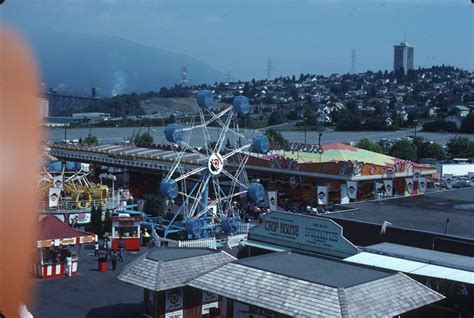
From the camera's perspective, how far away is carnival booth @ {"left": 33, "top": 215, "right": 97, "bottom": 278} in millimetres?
16906

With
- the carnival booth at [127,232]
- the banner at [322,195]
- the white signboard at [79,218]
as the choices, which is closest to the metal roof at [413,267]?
the carnival booth at [127,232]

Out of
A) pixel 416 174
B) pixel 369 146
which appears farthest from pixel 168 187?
pixel 369 146

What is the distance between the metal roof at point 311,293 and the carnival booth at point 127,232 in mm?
8884

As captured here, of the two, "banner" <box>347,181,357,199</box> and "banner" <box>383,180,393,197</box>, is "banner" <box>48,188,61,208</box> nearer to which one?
"banner" <box>347,181,357,199</box>

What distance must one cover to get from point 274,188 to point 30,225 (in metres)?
28.9

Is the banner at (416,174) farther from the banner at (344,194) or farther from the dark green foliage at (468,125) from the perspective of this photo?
the dark green foliage at (468,125)

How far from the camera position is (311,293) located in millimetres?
10531

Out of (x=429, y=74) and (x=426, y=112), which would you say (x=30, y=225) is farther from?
(x=429, y=74)

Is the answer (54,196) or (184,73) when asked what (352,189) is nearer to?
(54,196)

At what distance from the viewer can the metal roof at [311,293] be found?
10.2 m

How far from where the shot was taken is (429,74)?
193000mm

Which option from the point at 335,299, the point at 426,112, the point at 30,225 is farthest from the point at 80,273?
the point at 426,112

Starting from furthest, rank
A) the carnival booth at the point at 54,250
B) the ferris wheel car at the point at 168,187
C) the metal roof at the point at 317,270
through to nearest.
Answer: the ferris wheel car at the point at 168,187, the carnival booth at the point at 54,250, the metal roof at the point at 317,270

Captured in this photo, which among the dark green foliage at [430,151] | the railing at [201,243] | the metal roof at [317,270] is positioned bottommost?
the railing at [201,243]
